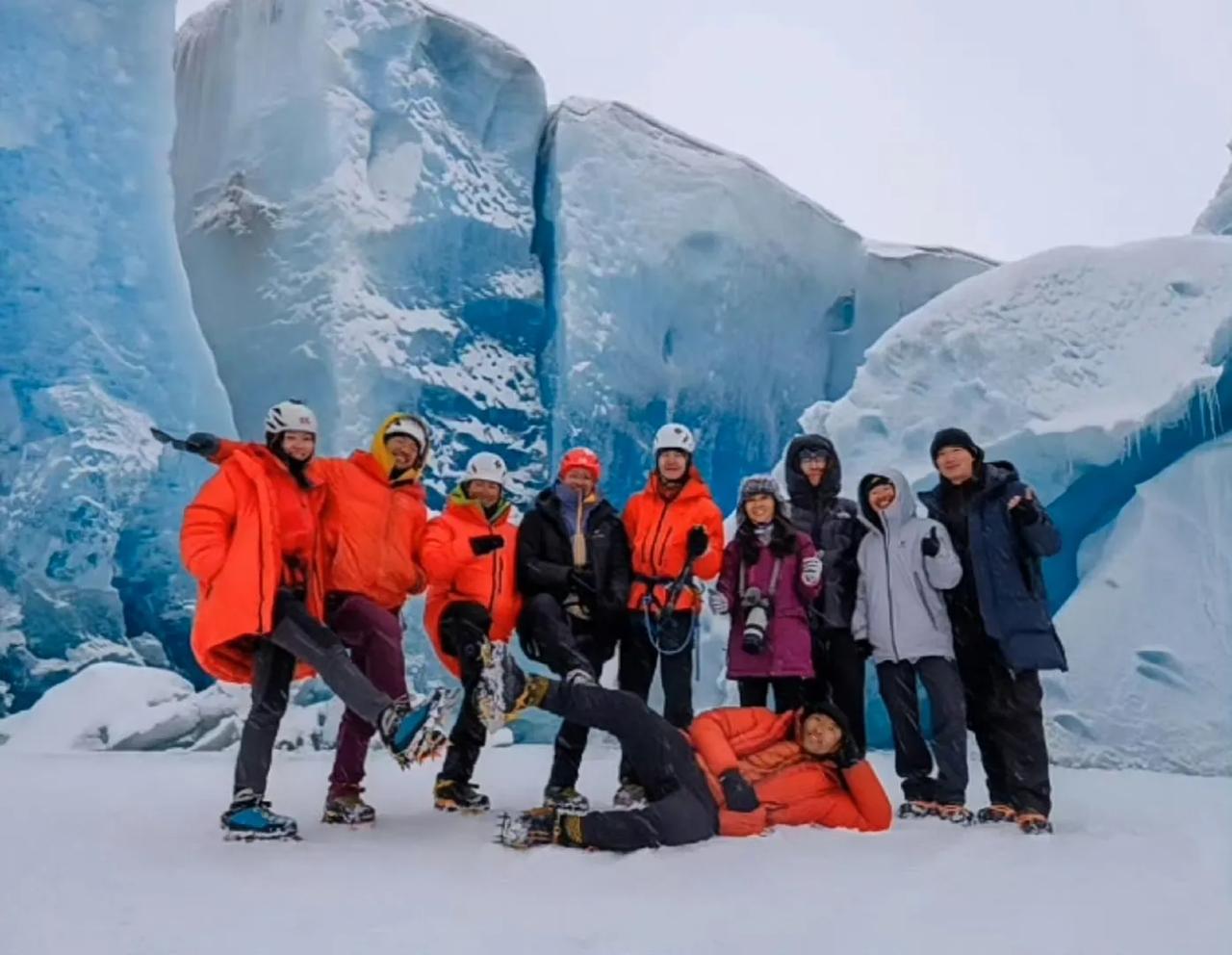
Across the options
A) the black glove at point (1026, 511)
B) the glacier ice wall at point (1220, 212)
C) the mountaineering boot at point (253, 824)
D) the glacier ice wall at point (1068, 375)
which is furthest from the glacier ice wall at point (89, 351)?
the glacier ice wall at point (1220, 212)

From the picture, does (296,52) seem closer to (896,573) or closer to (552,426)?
(552,426)

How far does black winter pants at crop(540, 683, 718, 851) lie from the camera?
205 cm

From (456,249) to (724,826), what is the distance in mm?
9938

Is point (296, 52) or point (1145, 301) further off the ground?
point (296, 52)

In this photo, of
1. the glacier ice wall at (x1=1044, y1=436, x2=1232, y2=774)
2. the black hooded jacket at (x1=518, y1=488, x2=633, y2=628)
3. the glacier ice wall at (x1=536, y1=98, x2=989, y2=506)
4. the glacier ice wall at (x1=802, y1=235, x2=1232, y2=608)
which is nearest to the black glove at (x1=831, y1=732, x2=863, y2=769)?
the black hooded jacket at (x1=518, y1=488, x2=633, y2=628)

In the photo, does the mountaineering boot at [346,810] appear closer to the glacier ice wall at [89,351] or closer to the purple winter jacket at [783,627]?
the purple winter jacket at [783,627]

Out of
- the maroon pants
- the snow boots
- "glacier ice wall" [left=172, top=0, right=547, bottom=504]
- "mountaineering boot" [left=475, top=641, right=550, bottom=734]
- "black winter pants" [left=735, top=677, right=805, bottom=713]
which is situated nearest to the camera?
the snow boots

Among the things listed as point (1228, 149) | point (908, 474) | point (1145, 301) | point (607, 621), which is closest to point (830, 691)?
point (607, 621)

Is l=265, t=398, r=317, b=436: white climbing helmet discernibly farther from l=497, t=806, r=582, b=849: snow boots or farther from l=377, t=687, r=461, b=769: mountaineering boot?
l=497, t=806, r=582, b=849: snow boots

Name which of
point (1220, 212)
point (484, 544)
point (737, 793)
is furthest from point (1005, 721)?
point (1220, 212)

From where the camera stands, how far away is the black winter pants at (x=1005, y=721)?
8.57 ft

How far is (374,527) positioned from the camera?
262 cm

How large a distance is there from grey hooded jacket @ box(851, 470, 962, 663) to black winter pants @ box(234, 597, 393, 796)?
141 centimetres

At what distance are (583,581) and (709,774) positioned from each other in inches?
25.7
